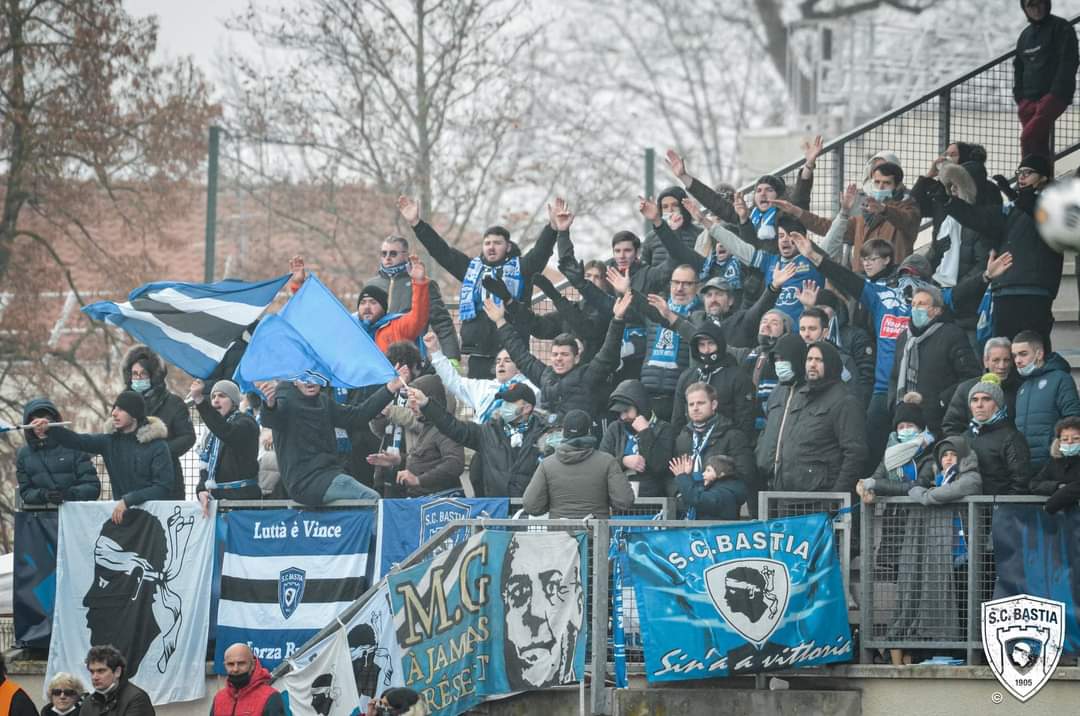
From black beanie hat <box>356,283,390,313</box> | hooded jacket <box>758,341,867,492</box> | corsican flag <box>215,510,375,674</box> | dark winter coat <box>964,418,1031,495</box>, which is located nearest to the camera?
dark winter coat <box>964,418,1031,495</box>

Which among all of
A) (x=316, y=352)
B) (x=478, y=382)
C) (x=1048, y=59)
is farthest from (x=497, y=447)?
(x=1048, y=59)

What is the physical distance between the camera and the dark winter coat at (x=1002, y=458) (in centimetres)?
1272

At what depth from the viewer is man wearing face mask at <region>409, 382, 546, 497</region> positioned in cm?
1444

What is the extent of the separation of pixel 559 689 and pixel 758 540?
1788 mm

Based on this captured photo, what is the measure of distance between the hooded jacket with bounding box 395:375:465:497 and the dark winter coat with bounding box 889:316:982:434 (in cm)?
364

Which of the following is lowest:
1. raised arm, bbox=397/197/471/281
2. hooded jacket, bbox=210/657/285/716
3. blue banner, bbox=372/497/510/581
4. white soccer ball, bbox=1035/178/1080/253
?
hooded jacket, bbox=210/657/285/716

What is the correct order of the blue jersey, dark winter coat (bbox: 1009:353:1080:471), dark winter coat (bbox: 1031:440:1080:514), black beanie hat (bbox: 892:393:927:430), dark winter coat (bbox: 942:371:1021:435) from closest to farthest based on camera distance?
dark winter coat (bbox: 1031:440:1080:514) → dark winter coat (bbox: 1009:353:1080:471) → dark winter coat (bbox: 942:371:1021:435) → black beanie hat (bbox: 892:393:927:430) → the blue jersey

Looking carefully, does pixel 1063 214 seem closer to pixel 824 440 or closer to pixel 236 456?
pixel 824 440

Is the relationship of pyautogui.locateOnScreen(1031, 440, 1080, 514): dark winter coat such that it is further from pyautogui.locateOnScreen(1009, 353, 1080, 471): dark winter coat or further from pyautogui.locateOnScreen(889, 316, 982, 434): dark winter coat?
pyautogui.locateOnScreen(889, 316, 982, 434): dark winter coat

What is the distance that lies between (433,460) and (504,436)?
0.65m

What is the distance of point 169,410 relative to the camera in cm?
1505

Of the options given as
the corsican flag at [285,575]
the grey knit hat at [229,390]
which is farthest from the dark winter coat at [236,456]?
the corsican flag at [285,575]

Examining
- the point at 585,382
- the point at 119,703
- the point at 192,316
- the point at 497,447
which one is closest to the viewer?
the point at 119,703

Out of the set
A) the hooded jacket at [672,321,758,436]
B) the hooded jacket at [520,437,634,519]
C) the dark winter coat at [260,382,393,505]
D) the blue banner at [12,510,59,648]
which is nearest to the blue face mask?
the hooded jacket at [672,321,758,436]
